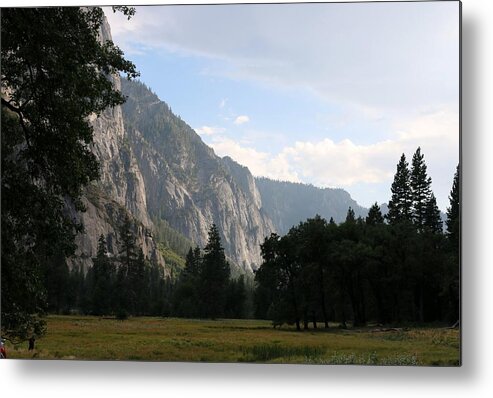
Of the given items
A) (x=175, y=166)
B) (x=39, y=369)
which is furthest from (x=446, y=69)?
(x=39, y=369)

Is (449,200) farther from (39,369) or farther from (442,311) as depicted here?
(39,369)

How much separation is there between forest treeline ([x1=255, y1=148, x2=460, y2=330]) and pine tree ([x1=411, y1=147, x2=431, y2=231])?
0.01 metres

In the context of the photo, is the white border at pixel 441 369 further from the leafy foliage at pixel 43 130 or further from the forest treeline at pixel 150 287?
the leafy foliage at pixel 43 130

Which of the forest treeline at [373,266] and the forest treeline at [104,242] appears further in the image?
the forest treeline at [104,242]

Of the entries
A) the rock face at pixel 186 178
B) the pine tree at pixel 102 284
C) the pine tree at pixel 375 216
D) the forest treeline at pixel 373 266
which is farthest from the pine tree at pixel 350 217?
the pine tree at pixel 102 284

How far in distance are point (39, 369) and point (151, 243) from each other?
185 cm

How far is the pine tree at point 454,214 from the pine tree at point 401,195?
448mm

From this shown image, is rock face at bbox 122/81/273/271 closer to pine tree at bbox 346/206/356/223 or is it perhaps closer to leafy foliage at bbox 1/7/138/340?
leafy foliage at bbox 1/7/138/340

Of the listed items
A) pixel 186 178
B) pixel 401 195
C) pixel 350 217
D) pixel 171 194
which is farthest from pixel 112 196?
pixel 401 195

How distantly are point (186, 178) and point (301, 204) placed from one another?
4.49ft

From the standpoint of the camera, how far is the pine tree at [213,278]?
7605 mm

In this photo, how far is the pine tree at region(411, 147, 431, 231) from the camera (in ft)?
23.8

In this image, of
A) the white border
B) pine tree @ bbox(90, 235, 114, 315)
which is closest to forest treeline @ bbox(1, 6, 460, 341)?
pine tree @ bbox(90, 235, 114, 315)

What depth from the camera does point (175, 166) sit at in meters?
7.95
